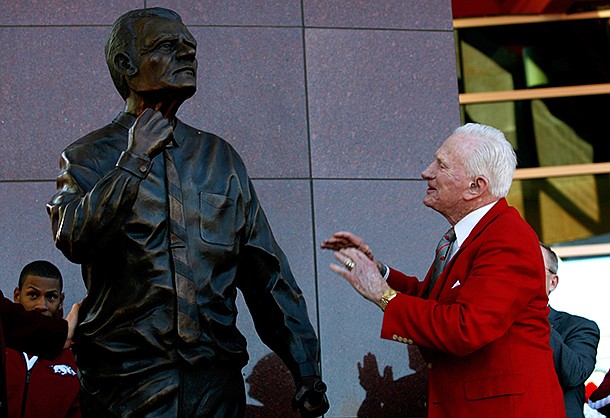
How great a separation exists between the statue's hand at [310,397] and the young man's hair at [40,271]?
7.12 ft

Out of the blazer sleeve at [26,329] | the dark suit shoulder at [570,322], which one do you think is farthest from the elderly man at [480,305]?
the dark suit shoulder at [570,322]

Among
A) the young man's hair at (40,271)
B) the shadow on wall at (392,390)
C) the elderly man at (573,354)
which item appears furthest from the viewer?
the shadow on wall at (392,390)

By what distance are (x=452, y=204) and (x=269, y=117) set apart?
6.83 ft

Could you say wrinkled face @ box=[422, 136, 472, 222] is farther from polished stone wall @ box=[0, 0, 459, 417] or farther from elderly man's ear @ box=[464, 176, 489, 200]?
polished stone wall @ box=[0, 0, 459, 417]

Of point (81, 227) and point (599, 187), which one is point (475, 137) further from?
point (599, 187)

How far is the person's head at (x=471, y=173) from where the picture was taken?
3961mm

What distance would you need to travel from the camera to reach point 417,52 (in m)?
6.16

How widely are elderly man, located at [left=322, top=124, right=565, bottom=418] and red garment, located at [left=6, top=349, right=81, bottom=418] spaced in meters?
1.97

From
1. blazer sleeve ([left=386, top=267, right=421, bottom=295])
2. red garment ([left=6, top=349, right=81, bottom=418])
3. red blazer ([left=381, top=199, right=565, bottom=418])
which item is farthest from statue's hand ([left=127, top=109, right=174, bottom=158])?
red garment ([left=6, top=349, right=81, bottom=418])

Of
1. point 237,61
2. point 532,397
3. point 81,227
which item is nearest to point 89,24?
point 237,61

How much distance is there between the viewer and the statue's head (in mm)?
3619

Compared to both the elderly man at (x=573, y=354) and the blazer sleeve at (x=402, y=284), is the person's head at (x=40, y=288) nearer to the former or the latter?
the blazer sleeve at (x=402, y=284)

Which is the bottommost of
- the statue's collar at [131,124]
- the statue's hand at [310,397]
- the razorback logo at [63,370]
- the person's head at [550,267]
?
the statue's hand at [310,397]

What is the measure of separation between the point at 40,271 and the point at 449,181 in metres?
2.36
